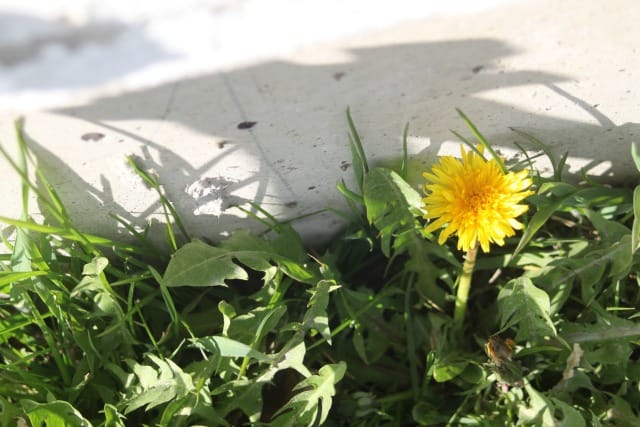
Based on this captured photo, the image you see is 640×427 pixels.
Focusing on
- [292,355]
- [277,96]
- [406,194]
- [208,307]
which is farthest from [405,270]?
[277,96]

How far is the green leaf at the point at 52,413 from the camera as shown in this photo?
1.13 metres

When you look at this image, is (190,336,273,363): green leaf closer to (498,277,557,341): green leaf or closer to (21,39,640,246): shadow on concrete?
(21,39,640,246): shadow on concrete

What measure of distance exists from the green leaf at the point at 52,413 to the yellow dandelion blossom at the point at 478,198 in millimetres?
814

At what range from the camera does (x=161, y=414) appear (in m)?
1.29

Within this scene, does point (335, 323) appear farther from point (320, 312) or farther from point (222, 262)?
point (222, 262)

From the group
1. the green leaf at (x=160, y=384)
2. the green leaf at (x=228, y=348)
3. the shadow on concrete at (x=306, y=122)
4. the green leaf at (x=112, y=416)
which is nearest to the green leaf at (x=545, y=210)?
the shadow on concrete at (x=306, y=122)

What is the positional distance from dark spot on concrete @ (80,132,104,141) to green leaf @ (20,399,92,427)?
52cm

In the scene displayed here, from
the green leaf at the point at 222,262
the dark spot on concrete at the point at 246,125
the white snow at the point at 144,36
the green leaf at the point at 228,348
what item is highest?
the white snow at the point at 144,36

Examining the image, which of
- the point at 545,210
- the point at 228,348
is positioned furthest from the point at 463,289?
the point at 228,348

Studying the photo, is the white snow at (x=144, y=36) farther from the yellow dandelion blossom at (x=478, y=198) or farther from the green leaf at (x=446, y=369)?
the green leaf at (x=446, y=369)

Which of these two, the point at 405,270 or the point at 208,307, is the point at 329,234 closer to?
the point at 405,270

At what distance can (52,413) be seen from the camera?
3.76 ft

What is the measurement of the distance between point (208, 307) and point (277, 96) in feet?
2.16

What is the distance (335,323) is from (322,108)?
631 mm
